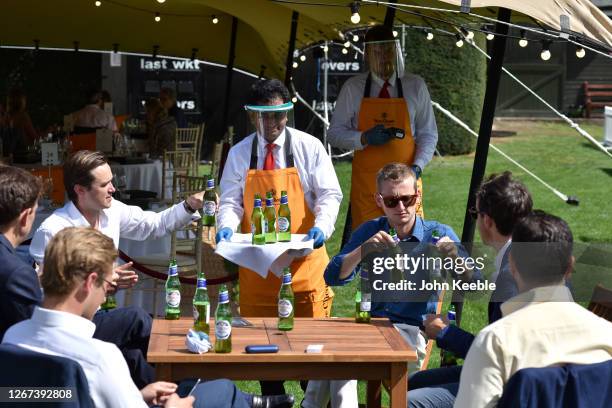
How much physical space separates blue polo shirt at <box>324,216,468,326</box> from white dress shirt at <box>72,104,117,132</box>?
8626 mm

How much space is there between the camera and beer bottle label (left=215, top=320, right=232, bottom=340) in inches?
154

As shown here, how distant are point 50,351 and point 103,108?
35.3ft

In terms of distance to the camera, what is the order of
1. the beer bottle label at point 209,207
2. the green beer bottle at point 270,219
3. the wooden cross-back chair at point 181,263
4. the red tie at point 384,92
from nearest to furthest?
the green beer bottle at point 270,219
the beer bottle label at point 209,207
the red tie at point 384,92
the wooden cross-back chair at point 181,263

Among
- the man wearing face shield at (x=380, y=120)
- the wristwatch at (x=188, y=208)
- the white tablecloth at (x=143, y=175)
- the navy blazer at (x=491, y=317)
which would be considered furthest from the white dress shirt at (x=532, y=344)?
the white tablecloth at (x=143, y=175)

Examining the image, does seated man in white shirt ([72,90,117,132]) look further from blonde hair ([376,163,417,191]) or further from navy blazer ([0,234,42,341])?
navy blazer ([0,234,42,341])

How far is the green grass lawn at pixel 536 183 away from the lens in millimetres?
8602

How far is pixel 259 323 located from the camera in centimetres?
451

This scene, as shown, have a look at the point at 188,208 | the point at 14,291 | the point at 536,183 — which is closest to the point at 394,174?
the point at 188,208

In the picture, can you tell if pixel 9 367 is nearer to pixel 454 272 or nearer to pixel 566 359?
pixel 566 359

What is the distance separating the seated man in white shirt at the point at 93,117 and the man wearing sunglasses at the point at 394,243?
8506 mm

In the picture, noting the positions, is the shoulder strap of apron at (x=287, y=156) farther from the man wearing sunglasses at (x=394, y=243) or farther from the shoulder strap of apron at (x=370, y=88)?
the shoulder strap of apron at (x=370, y=88)

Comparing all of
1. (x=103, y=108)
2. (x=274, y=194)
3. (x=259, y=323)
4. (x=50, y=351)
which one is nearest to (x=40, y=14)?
(x=103, y=108)

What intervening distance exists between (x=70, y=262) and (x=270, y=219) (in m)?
2.22

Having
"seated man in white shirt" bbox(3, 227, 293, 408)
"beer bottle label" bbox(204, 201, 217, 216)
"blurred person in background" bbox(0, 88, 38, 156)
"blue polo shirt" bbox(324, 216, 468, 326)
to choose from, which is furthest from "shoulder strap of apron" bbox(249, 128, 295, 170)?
"blurred person in background" bbox(0, 88, 38, 156)
